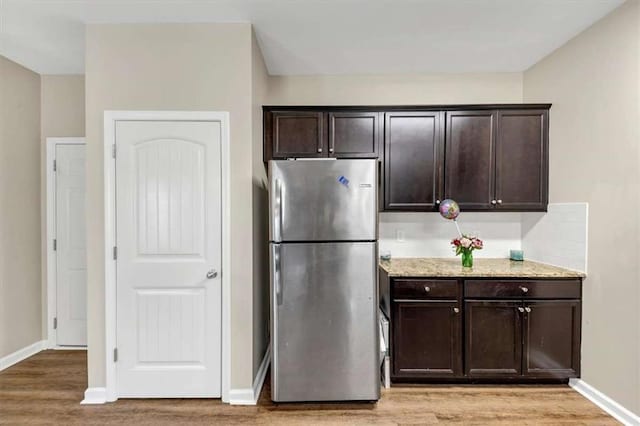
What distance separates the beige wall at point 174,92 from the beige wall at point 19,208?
4.23 feet

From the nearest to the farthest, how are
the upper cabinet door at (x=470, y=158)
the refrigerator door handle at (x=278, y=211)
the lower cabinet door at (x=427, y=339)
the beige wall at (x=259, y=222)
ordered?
the refrigerator door handle at (x=278, y=211)
the beige wall at (x=259, y=222)
the lower cabinet door at (x=427, y=339)
the upper cabinet door at (x=470, y=158)

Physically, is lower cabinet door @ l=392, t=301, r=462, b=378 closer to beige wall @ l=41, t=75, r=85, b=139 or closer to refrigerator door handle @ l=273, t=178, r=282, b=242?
refrigerator door handle @ l=273, t=178, r=282, b=242

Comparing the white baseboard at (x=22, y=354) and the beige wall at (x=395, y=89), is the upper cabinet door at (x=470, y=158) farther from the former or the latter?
the white baseboard at (x=22, y=354)

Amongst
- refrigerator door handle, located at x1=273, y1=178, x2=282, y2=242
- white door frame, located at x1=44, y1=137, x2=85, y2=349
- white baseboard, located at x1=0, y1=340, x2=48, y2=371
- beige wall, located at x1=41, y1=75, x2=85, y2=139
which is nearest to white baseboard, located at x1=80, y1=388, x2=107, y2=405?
white baseboard, located at x1=0, y1=340, x2=48, y2=371

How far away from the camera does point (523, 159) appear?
2900 mm

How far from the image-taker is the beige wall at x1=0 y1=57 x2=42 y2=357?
9.45 feet

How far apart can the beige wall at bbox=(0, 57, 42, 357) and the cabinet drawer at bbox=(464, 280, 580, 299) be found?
403 centimetres

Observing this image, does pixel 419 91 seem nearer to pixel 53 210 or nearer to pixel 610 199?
pixel 610 199

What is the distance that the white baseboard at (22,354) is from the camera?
2864 mm

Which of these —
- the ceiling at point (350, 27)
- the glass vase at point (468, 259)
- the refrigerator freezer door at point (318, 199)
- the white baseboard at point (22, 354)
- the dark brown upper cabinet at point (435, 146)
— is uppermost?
the ceiling at point (350, 27)

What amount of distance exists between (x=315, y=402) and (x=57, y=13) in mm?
3281

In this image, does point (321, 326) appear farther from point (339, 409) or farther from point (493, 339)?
point (493, 339)

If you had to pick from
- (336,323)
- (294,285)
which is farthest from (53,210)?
(336,323)

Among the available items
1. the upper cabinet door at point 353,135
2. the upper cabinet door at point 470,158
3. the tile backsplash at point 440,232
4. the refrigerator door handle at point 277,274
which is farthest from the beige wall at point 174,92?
the upper cabinet door at point 470,158
